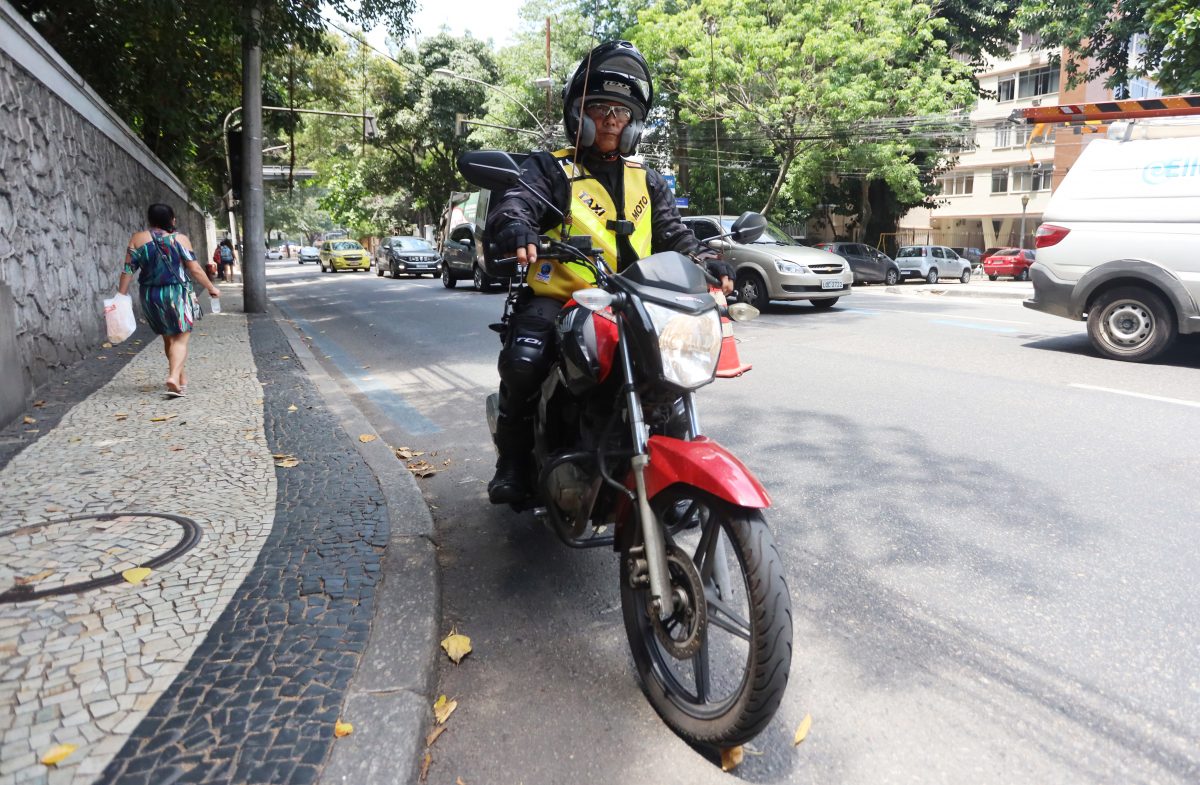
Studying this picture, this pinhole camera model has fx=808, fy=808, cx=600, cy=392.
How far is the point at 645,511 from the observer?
2.26 metres

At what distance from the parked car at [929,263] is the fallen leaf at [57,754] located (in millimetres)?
31977

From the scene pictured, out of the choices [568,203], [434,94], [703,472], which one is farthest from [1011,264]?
[703,472]

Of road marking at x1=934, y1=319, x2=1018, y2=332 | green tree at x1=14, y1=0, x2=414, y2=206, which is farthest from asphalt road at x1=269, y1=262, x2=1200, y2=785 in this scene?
green tree at x1=14, y1=0, x2=414, y2=206

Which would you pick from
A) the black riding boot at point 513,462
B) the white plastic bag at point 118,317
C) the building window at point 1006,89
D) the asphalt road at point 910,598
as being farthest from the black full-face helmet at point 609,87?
the building window at point 1006,89

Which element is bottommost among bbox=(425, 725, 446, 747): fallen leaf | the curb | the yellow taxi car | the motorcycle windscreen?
bbox=(425, 725, 446, 747): fallen leaf

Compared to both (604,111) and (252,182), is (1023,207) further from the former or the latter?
(604,111)

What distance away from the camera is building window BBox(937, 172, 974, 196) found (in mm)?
47250

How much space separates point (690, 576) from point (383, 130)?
4182 cm

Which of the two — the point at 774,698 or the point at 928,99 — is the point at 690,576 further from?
the point at 928,99

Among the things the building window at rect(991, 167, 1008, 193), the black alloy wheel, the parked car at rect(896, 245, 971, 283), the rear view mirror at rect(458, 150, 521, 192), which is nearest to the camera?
the rear view mirror at rect(458, 150, 521, 192)

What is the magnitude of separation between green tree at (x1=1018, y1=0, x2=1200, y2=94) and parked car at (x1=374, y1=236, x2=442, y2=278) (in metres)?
20.1

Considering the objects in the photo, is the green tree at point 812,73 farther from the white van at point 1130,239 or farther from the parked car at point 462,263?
the white van at point 1130,239

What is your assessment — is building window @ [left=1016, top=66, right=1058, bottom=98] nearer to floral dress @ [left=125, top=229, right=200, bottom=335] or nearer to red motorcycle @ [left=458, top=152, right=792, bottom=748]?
floral dress @ [left=125, top=229, right=200, bottom=335]

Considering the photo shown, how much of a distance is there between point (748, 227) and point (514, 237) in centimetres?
95
